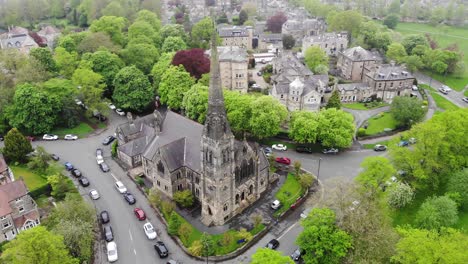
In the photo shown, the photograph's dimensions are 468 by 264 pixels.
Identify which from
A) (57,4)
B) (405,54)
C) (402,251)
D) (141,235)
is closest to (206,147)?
(141,235)

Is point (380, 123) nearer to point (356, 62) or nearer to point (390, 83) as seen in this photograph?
point (390, 83)

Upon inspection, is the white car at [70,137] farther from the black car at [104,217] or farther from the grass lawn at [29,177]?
the black car at [104,217]

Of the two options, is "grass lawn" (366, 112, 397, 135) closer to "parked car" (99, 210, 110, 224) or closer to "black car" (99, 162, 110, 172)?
"black car" (99, 162, 110, 172)

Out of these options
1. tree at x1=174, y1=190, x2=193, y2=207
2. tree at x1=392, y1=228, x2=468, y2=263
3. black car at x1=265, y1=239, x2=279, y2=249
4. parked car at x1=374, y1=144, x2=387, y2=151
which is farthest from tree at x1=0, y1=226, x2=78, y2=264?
parked car at x1=374, y1=144, x2=387, y2=151

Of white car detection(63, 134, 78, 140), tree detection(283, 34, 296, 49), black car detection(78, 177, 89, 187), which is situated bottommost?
black car detection(78, 177, 89, 187)

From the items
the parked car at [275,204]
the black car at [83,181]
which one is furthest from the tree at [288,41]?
the black car at [83,181]

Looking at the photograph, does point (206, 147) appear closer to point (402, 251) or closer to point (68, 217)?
point (68, 217)

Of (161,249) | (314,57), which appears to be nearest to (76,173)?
(161,249)
